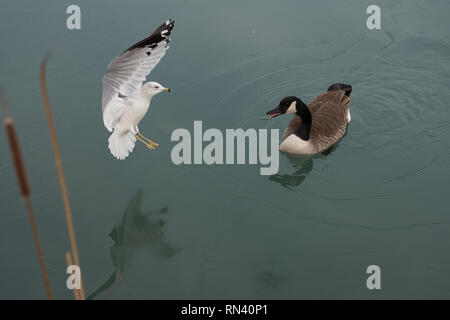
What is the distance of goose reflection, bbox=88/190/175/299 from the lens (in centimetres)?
454

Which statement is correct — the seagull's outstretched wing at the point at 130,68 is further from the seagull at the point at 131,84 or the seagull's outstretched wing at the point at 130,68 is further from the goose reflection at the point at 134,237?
the goose reflection at the point at 134,237

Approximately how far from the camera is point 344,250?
4578 mm

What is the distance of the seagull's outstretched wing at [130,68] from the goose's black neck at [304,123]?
1902mm

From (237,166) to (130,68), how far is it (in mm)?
1679

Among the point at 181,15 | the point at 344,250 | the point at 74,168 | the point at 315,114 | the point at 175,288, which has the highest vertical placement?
the point at 181,15

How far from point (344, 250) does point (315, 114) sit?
212cm

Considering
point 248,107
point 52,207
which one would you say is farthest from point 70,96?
point 248,107

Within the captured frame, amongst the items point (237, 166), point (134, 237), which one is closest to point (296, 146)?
point (237, 166)

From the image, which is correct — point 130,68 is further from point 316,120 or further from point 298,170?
point 316,120

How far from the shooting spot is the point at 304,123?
5816 millimetres

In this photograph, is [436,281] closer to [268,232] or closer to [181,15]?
[268,232]

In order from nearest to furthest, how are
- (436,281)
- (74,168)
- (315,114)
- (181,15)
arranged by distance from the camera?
(436,281)
(74,168)
(315,114)
(181,15)

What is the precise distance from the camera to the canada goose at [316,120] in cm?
571

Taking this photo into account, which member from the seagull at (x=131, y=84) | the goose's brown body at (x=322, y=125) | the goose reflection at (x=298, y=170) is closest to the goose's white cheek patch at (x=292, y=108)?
the goose's brown body at (x=322, y=125)
